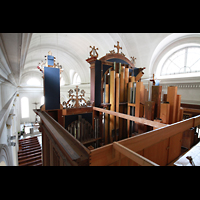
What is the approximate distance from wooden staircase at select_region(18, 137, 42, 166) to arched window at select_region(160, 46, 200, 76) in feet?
25.3

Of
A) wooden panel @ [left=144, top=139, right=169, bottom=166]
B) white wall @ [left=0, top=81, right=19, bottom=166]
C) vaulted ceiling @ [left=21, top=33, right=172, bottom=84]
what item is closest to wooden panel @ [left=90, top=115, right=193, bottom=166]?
wooden panel @ [left=144, top=139, right=169, bottom=166]

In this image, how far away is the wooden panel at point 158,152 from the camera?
1.36 metres

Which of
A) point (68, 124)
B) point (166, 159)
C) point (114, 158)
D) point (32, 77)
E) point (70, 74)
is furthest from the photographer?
point (32, 77)

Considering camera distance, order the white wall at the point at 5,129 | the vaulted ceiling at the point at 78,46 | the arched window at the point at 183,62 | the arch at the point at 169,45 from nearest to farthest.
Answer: the white wall at the point at 5,129 < the vaulted ceiling at the point at 78,46 < the arch at the point at 169,45 < the arched window at the point at 183,62

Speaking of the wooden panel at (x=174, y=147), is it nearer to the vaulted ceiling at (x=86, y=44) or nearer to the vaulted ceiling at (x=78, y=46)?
the vaulted ceiling at (x=78, y=46)

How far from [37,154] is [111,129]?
17.0 feet

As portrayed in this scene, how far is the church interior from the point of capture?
3.83 feet

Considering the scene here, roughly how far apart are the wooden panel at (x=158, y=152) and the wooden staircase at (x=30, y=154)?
5.87 meters

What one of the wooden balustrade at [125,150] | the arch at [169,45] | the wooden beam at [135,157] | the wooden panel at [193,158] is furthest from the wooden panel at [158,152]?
the arch at [169,45]

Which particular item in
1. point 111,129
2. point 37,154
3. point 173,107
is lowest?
point 37,154

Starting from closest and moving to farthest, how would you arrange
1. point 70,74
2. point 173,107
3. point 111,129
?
point 173,107 < point 111,129 < point 70,74

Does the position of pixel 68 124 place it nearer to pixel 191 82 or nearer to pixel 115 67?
pixel 115 67
